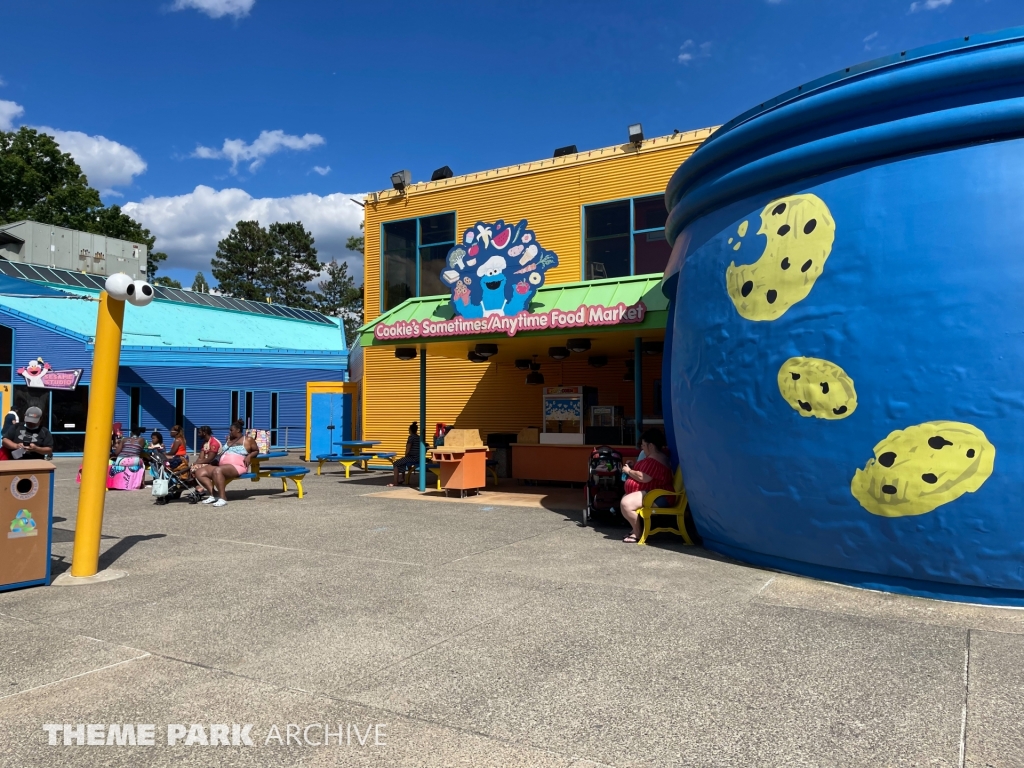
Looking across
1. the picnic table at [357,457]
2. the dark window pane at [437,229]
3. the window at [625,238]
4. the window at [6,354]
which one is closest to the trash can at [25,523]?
the picnic table at [357,457]

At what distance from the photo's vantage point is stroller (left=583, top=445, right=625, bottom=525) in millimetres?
Result: 9484

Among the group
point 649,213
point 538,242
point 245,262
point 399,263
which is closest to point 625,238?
point 649,213

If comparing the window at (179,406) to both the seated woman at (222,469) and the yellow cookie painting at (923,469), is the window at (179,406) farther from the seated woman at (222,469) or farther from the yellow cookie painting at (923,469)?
the yellow cookie painting at (923,469)

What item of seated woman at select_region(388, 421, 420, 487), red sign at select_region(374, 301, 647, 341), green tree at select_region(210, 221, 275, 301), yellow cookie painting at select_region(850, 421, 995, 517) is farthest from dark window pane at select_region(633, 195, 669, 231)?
green tree at select_region(210, 221, 275, 301)

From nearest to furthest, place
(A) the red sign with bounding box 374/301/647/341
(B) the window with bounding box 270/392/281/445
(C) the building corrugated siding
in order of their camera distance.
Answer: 1. (A) the red sign with bounding box 374/301/647/341
2. (C) the building corrugated siding
3. (B) the window with bounding box 270/392/281/445

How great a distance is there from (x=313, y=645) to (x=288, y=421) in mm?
24906

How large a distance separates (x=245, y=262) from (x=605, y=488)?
59.6m

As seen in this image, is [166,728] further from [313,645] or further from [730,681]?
[730,681]

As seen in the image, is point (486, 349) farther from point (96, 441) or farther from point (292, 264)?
point (292, 264)

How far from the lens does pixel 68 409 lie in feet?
80.3

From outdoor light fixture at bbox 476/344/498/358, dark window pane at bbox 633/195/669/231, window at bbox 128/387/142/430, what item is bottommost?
window at bbox 128/387/142/430

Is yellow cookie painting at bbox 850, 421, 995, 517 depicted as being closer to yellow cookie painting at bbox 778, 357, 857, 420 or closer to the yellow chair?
yellow cookie painting at bbox 778, 357, 857, 420

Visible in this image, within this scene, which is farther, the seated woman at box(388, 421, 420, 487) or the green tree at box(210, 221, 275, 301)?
the green tree at box(210, 221, 275, 301)

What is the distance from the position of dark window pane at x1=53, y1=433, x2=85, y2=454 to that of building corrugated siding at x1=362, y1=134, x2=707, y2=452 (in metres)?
12.3
